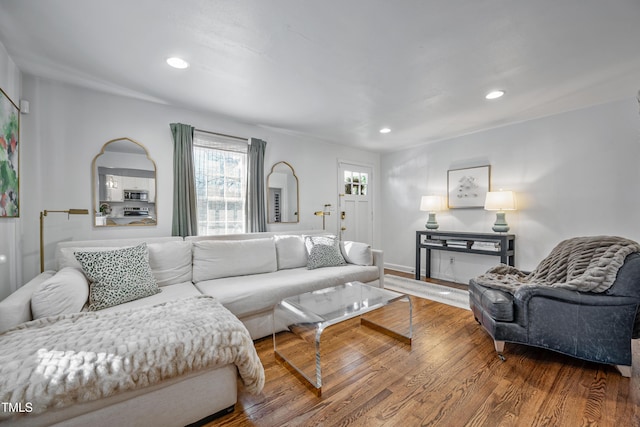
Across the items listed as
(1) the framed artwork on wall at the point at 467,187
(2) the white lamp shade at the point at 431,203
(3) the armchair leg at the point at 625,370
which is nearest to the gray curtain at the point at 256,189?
(2) the white lamp shade at the point at 431,203

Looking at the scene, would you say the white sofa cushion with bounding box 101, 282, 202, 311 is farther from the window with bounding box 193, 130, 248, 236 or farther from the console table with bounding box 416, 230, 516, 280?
the console table with bounding box 416, 230, 516, 280

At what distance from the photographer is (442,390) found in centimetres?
161

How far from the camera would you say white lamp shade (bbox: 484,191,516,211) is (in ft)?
10.8

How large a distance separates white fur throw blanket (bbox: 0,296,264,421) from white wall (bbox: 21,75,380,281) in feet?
4.32

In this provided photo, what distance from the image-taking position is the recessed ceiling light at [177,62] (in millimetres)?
1970

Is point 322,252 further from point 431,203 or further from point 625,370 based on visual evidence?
point 625,370

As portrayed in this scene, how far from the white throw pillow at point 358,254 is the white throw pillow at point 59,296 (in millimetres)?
2549

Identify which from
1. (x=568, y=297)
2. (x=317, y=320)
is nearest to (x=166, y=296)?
(x=317, y=320)

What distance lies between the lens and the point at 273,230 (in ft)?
11.9

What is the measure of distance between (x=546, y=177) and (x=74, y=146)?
5194 millimetres

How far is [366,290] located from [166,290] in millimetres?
1772

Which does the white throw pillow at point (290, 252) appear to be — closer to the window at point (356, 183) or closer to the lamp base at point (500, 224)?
the window at point (356, 183)

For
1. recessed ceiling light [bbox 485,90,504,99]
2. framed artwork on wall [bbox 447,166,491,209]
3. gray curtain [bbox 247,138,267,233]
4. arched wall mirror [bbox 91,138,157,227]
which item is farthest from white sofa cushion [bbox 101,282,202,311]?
framed artwork on wall [bbox 447,166,491,209]

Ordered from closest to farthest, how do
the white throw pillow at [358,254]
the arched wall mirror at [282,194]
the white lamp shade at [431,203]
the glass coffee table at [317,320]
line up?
the glass coffee table at [317,320], the white throw pillow at [358,254], the arched wall mirror at [282,194], the white lamp shade at [431,203]
